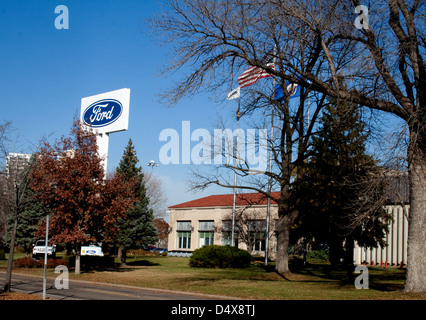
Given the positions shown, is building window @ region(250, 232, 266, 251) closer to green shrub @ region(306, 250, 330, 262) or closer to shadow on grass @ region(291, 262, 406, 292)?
green shrub @ region(306, 250, 330, 262)

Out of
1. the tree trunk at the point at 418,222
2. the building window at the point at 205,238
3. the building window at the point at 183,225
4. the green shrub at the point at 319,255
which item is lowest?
the green shrub at the point at 319,255

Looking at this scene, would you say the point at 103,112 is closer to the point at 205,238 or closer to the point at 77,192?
the point at 77,192

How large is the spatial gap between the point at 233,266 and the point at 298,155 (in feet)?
51.0

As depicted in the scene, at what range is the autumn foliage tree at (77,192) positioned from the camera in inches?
1076

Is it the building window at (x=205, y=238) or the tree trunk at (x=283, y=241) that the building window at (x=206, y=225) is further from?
the tree trunk at (x=283, y=241)

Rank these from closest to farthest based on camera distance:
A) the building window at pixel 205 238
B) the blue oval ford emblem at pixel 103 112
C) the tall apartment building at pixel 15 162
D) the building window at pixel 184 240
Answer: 1. the tall apartment building at pixel 15 162
2. the blue oval ford emblem at pixel 103 112
3. the building window at pixel 205 238
4. the building window at pixel 184 240

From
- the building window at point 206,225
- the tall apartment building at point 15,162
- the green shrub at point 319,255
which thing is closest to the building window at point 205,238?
the building window at point 206,225

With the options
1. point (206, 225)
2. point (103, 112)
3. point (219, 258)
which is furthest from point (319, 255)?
point (103, 112)

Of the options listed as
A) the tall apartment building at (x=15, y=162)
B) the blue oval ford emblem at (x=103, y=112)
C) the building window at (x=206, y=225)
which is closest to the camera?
the tall apartment building at (x=15, y=162)

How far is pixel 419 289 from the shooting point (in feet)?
52.6

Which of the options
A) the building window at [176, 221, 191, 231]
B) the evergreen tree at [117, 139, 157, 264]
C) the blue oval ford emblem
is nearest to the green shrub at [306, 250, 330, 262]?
the evergreen tree at [117, 139, 157, 264]

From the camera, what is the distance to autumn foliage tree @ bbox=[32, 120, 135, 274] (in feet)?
89.7

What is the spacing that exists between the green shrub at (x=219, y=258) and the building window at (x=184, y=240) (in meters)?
30.1
